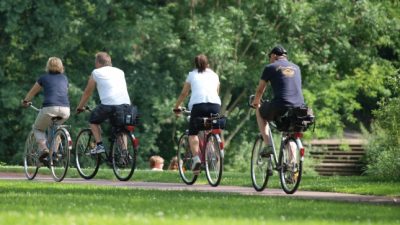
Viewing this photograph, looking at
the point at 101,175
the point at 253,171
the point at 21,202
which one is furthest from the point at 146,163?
the point at 21,202

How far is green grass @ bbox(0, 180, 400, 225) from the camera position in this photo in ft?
35.1

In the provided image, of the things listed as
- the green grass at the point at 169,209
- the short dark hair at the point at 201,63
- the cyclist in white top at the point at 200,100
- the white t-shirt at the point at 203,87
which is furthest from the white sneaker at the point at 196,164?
the green grass at the point at 169,209

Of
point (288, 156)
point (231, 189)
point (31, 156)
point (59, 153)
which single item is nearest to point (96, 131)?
point (59, 153)

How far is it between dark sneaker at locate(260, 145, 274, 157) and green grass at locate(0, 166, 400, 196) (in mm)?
1356

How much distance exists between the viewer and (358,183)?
1786 centimetres

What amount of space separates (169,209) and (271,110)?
3538 mm

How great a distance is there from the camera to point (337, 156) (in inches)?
1777

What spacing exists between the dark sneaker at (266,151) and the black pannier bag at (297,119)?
480 millimetres

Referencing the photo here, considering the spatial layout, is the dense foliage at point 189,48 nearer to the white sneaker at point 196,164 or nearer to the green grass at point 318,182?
the green grass at point 318,182

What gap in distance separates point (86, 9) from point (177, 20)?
3796mm

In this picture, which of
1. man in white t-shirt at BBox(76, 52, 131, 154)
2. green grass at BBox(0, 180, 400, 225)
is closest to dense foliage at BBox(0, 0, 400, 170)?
man in white t-shirt at BBox(76, 52, 131, 154)

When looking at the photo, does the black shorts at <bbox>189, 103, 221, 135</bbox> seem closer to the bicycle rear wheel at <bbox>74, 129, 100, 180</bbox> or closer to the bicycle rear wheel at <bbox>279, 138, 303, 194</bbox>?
the bicycle rear wheel at <bbox>74, 129, 100, 180</bbox>

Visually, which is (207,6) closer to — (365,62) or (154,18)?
(154,18)

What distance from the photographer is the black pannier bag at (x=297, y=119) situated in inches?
588
